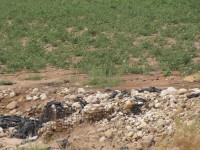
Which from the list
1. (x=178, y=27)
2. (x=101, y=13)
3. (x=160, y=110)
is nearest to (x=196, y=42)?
(x=178, y=27)

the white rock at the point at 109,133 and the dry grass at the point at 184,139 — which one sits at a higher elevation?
the dry grass at the point at 184,139

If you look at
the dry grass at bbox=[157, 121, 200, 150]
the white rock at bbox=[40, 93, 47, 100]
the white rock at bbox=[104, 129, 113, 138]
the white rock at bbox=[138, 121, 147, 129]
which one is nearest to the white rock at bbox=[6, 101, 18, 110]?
the white rock at bbox=[40, 93, 47, 100]

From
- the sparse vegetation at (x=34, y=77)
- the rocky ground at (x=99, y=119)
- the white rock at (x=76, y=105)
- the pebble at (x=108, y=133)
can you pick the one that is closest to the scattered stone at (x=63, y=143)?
the rocky ground at (x=99, y=119)

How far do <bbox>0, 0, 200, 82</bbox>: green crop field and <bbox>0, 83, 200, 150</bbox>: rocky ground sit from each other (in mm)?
2518

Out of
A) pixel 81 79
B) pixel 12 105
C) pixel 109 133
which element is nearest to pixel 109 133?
pixel 109 133

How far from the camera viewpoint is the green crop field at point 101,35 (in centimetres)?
1194

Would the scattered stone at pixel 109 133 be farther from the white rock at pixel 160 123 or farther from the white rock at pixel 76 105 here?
the white rock at pixel 76 105

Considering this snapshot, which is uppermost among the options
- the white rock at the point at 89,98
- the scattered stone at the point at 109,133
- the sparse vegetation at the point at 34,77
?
the white rock at the point at 89,98

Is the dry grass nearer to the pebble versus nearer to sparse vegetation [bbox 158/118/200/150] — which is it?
sparse vegetation [bbox 158/118/200/150]

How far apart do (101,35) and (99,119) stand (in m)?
7.23

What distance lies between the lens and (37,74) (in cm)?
1128

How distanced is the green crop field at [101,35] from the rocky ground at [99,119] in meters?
2.52

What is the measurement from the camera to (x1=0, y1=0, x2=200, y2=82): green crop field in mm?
11938

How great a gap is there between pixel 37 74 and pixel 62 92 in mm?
2762
